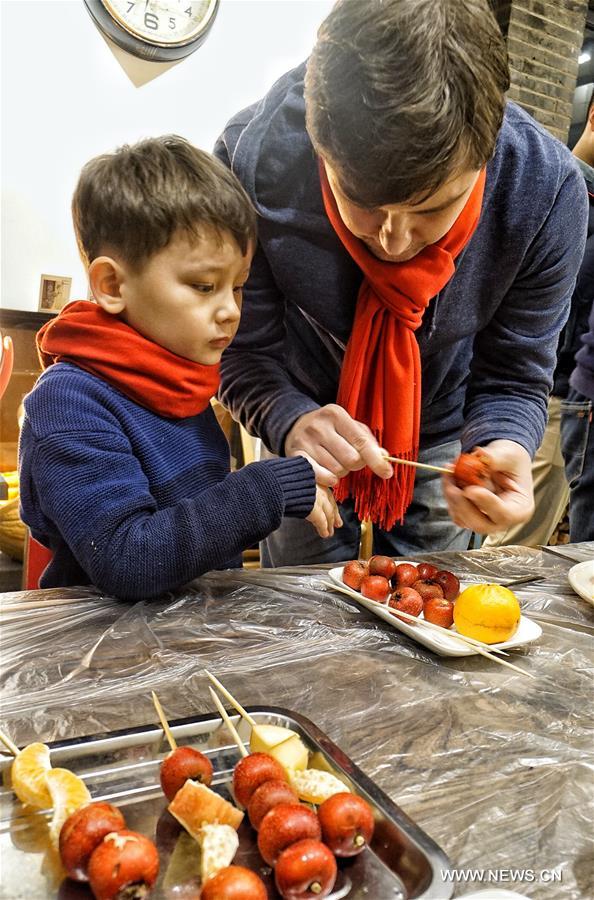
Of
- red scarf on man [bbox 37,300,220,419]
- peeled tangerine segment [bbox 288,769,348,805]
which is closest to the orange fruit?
peeled tangerine segment [bbox 288,769,348,805]

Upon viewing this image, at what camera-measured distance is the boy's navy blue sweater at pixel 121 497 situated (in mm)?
1204

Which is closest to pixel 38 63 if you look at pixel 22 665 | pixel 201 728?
pixel 22 665

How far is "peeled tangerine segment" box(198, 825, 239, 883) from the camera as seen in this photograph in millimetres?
586

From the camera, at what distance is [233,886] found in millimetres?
546

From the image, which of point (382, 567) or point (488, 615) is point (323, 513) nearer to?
point (382, 567)

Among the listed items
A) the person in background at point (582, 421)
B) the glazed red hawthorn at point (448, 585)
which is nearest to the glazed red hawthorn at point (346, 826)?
the glazed red hawthorn at point (448, 585)

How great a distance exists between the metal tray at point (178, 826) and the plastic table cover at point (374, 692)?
6cm

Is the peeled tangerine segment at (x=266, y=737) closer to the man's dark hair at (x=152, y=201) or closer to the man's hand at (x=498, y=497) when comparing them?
the man's hand at (x=498, y=497)

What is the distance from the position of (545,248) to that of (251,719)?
3.78 feet

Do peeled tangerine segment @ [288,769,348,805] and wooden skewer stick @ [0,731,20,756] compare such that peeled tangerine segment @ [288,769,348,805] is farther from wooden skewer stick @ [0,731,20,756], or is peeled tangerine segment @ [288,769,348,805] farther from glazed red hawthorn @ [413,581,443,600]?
glazed red hawthorn @ [413,581,443,600]

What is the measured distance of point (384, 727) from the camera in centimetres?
88

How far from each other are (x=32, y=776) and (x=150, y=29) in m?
3.57

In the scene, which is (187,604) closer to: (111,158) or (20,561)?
(111,158)

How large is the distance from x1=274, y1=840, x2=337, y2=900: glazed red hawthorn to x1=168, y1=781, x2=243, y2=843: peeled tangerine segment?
0.08 m
